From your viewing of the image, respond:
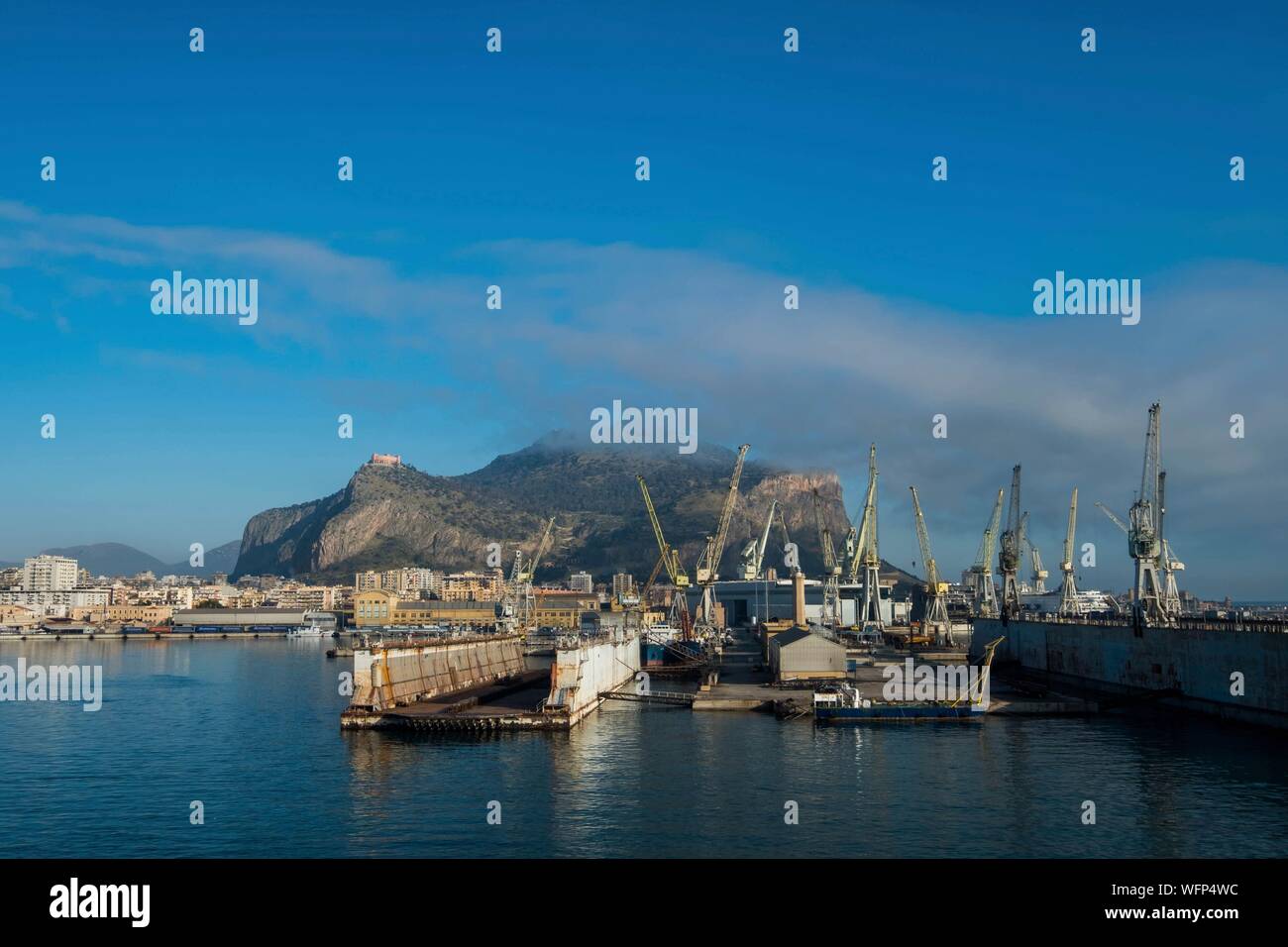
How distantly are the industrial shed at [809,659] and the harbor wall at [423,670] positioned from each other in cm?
2925

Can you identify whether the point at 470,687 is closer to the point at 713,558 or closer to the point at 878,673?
the point at 878,673

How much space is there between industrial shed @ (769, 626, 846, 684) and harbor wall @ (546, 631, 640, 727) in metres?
15.3

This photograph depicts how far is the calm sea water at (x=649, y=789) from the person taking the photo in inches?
1379

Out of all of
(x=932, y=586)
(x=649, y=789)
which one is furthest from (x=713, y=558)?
(x=649, y=789)

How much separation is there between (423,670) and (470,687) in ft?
36.7


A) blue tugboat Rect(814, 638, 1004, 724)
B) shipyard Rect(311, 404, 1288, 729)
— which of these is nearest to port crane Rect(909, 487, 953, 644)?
shipyard Rect(311, 404, 1288, 729)

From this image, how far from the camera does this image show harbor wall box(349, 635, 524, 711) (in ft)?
224

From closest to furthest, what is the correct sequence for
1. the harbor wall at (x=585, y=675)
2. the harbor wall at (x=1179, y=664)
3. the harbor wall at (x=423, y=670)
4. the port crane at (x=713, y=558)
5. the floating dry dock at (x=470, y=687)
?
the harbor wall at (x=1179, y=664) < the floating dry dock at (x=470, y=687) < the harbor wall at (x=585, y=675) < the harbor wall at (x=423, y=670) < the port crane at (x=713, y=558)

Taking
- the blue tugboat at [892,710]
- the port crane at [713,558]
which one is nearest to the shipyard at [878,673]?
the blue tugboat at [892,710]

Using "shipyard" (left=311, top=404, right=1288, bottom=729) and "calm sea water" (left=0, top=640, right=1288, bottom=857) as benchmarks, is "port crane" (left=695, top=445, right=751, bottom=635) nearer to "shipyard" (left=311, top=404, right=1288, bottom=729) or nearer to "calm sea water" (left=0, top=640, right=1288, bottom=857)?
"shipyard" (left=311, top=404, right=1288, bottom=729)

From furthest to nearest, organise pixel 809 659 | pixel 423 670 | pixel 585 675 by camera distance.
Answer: pixel 809 659 → pixel 423 670 → pixel 585 675

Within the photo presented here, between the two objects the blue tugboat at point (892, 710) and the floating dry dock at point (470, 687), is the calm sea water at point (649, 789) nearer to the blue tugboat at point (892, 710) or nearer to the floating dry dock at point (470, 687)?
the blue tugboat at point (892, 710)

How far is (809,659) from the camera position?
8756 centimetres
